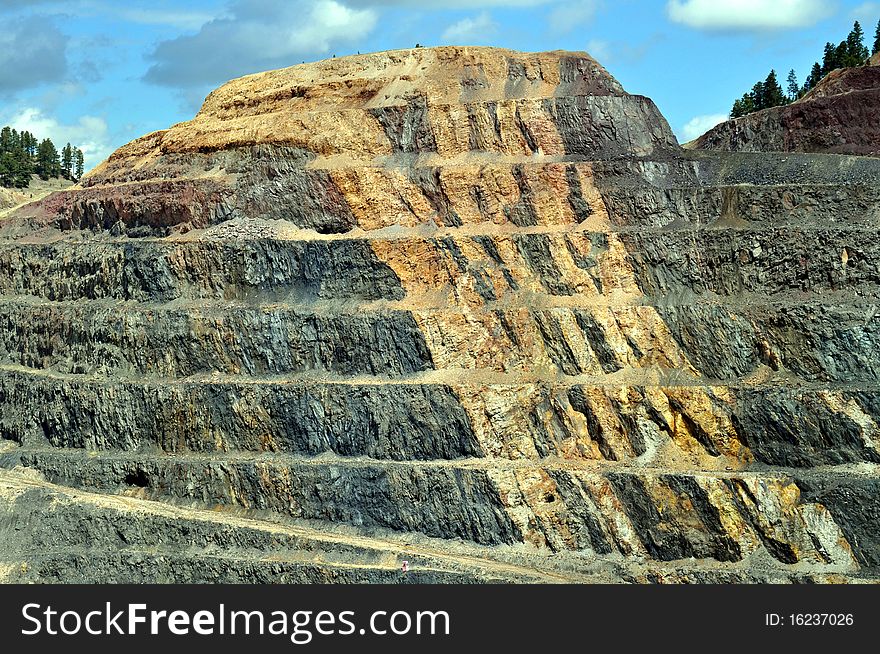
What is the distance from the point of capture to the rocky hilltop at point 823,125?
3000 inches

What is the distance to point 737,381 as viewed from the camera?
6119 cm

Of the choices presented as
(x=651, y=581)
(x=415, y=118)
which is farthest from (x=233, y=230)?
(x=651, y=581)

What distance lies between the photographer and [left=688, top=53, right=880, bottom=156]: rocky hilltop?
3000 inches

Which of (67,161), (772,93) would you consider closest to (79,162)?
(67,161)

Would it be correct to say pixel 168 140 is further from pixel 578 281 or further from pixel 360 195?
pixel 578 281

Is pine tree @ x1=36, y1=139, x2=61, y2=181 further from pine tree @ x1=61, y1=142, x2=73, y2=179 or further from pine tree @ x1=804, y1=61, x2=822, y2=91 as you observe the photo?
pine tree @ x1=804, y1=61, x2=822, y2=91

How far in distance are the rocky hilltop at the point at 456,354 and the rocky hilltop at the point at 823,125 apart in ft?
21.4

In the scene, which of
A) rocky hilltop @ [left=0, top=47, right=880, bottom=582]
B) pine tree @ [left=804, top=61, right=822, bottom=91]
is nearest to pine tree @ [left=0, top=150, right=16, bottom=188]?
rocky hilltop @ [left=0, top=47, right=880, bottom=582]

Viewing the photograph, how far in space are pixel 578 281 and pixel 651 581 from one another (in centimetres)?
1695

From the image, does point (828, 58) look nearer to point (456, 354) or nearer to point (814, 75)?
point (814, 75)

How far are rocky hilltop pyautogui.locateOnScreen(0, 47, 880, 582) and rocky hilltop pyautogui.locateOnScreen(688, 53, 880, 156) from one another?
6.53m

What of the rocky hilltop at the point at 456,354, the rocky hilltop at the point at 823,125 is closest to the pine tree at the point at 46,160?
the rocky hilltop at the point at 456,354

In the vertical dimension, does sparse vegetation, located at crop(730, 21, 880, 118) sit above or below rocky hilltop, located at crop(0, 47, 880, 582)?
above

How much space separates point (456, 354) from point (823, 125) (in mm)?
28708
